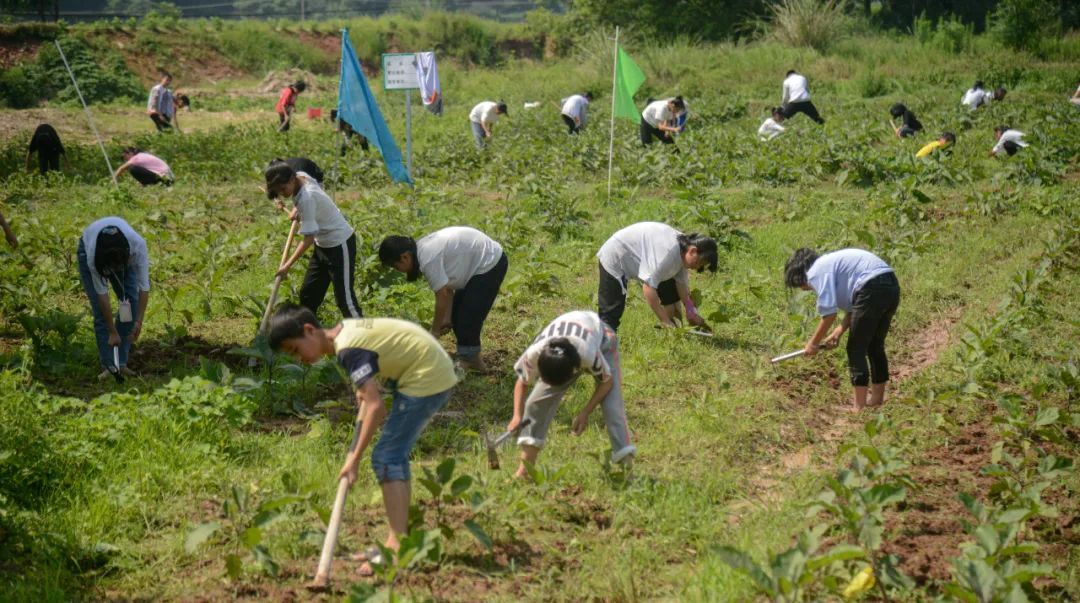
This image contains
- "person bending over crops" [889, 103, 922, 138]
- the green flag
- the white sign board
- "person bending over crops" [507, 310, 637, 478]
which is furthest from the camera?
"person bending over crops" [889, 103, 922, 138]

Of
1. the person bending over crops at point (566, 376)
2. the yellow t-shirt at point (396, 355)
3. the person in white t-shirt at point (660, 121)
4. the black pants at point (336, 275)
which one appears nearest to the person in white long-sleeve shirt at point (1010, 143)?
the person in white t-shirt at point (660, 121)

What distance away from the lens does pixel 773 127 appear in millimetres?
16062

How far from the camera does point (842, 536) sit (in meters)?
4.67

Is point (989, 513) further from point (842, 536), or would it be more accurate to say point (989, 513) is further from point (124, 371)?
point (124, 371)

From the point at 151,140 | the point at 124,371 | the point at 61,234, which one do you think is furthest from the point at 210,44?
the point at 124,371

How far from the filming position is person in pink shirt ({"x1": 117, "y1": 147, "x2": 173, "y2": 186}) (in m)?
13.2

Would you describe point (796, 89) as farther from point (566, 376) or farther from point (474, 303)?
point (566, 376)

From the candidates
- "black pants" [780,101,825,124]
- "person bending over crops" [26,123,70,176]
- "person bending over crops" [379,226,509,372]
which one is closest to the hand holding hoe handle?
"person bending over crops" [379,226,509,372]

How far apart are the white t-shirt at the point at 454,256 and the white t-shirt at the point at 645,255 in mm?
855

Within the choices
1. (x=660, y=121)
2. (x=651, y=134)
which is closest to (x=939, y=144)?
(x=660, y=121)

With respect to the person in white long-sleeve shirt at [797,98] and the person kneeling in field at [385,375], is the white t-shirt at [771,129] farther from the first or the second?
the person kneeling in field at [385,375]

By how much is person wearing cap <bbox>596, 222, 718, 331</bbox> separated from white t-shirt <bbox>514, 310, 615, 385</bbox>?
2.02 m

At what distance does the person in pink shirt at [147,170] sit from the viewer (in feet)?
43.4

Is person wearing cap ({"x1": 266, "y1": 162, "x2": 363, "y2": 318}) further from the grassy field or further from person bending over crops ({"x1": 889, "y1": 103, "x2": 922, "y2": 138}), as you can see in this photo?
person bending over crops ({"x1": 889, "y1": 103, "x2": 922, "y2": 138})
